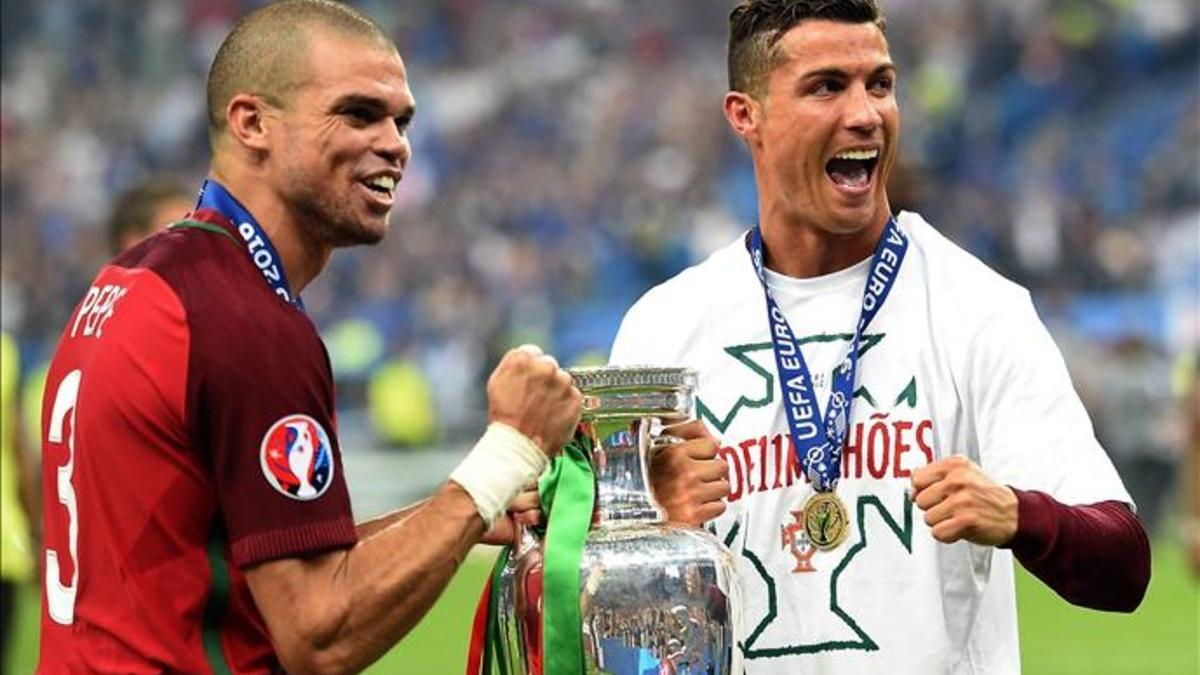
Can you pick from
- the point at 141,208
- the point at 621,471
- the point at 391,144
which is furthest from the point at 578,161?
the point at 621,471

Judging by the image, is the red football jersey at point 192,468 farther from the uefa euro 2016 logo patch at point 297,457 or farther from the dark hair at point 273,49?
the dark hair at point 273,49

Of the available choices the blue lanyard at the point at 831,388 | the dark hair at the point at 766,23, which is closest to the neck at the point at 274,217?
the blue lanyard at the point at 831,388

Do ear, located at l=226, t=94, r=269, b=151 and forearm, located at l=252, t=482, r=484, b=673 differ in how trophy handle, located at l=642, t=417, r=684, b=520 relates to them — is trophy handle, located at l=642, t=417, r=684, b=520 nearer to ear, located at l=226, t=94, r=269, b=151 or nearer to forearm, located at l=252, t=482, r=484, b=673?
forearm, located at l=252, t=482, r=484, b=673

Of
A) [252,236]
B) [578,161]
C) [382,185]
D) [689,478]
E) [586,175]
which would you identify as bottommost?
[689,478]

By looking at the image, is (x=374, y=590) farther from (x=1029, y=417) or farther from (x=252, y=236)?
(x=1029, y=417)

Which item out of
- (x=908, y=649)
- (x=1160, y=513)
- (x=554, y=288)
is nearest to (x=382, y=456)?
(x=554, y=288)

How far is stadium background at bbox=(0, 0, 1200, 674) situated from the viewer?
66.3 ft

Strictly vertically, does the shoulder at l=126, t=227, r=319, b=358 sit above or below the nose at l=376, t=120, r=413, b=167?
below

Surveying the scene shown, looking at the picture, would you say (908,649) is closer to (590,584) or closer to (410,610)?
(590,584)

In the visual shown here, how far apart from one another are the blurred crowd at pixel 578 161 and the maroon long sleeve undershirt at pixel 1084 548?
15738mm

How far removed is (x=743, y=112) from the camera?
14.4 ft

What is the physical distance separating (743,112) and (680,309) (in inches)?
16.8

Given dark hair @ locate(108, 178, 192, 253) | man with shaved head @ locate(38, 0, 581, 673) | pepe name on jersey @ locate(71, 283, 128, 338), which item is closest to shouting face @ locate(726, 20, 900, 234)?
man with shaved head @ locate(38, 0, 581, 673)

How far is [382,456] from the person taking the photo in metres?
20.3
